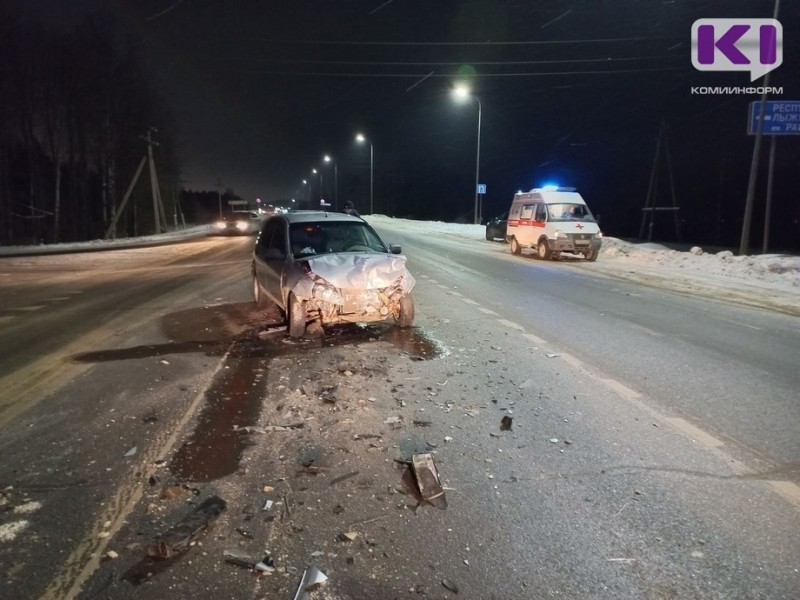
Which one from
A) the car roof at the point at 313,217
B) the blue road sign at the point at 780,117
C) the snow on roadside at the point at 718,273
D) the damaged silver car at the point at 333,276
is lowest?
the snow on roadside at the point at 718,273

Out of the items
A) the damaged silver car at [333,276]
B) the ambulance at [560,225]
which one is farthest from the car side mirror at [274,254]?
the ambulance at [560,225]

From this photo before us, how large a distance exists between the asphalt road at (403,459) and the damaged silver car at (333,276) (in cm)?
37

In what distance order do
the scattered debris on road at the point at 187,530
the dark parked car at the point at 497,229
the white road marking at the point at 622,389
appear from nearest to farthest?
the scattered debris on road at the point at 187,530 < the white road marking at the point at 622,389 < the dark parked car at the point at 497,229

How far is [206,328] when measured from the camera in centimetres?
880

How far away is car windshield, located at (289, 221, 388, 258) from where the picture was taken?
8.73m

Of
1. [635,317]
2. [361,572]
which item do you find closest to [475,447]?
[361,572]

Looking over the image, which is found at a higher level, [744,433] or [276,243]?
[276,243]

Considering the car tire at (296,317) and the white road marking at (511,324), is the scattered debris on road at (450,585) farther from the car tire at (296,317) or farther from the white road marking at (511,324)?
the white road marking at (511,324)

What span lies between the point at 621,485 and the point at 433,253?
19734 millimetres

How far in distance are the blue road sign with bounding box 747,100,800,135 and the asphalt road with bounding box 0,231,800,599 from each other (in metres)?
13.1

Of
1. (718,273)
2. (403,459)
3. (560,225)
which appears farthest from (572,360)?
(560,225)

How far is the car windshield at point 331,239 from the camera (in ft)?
28.6

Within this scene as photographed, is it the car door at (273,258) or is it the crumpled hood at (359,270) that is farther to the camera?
the car door at (273,258)

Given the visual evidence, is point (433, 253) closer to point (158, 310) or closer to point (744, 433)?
point (158, 310)
